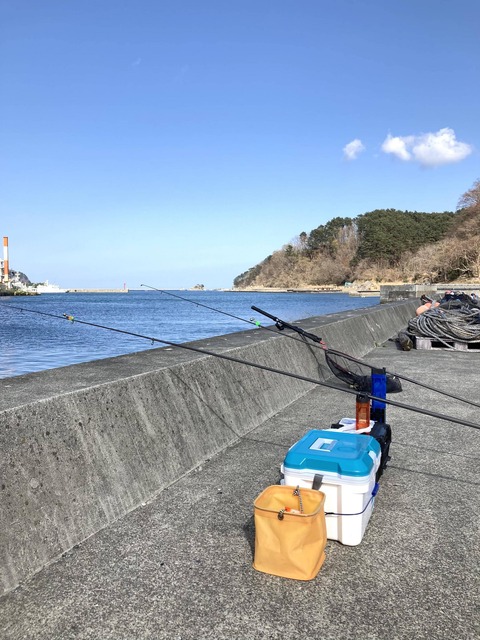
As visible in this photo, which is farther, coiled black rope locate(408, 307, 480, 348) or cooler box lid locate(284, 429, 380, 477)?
coiled black rope locate(408, 307, 480, 348)

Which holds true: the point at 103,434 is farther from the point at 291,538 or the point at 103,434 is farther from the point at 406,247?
the point at 406,247

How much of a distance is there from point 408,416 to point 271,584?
12.7 feet

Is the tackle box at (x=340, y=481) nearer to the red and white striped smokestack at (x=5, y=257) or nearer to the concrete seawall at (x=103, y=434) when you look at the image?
the concrete seawall at (x=103, y=434)

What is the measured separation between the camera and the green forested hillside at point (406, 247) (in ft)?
285

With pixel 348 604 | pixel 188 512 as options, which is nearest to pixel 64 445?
pixel 188 512

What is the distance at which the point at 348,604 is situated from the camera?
253 cm

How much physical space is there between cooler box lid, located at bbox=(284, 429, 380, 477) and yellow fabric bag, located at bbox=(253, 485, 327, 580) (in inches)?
10.5

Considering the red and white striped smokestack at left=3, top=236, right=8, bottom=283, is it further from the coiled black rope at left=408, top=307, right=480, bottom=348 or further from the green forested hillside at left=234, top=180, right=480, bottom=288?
the coiled black rope at left=408, top=307, right=480, bottom=348

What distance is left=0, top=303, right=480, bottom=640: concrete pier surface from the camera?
2367 millimetres

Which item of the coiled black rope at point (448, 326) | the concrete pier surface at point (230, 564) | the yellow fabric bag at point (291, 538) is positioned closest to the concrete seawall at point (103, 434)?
the concrete pier surface at point (230, 564)

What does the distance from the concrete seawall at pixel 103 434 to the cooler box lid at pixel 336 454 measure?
3.75 feet

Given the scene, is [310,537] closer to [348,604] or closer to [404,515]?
[348,604]

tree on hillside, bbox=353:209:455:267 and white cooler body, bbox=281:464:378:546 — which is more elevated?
tree on hillside, bbox=353:209:455:267

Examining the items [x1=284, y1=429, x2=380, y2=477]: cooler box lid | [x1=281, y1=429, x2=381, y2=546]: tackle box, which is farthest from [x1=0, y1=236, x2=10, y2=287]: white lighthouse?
[x1=281, y1=429, x2=381, y2=546]: tackle box
